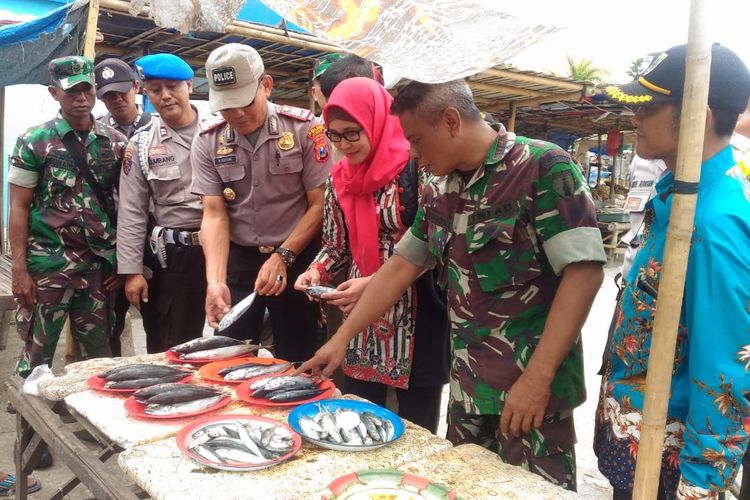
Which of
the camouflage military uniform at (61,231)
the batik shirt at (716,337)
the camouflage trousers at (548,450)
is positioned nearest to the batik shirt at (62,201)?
the camouflage military uniform at (61,231)

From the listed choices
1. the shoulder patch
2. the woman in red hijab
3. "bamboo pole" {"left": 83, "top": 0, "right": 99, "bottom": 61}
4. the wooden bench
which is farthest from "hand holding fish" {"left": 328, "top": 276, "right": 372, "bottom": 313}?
"bamboo pole" {"left": 83, "top": 0, "right": 99, "bottom": 61}

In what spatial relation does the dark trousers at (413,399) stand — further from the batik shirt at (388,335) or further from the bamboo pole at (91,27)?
the bamboo pole at (91,27)

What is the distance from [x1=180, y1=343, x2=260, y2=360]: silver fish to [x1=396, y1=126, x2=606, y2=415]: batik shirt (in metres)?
1.09

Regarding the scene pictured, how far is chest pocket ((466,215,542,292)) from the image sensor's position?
77.4 inches

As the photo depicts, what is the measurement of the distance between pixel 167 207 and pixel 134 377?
1789 mm

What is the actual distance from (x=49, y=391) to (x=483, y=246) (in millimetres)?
1750

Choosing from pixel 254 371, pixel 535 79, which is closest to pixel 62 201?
pixel 254 371

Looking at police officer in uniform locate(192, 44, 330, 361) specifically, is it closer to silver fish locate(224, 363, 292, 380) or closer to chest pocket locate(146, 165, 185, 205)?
chest pocket locate(146, 165, 185, 205)

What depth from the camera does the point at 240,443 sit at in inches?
72.2

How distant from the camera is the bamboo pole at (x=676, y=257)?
1.26 metres

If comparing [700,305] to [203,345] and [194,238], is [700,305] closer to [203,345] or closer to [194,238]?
[203,345]

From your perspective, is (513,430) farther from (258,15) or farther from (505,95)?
(505,95)

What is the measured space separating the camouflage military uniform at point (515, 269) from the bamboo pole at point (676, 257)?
1.66ft

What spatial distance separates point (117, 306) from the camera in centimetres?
456
